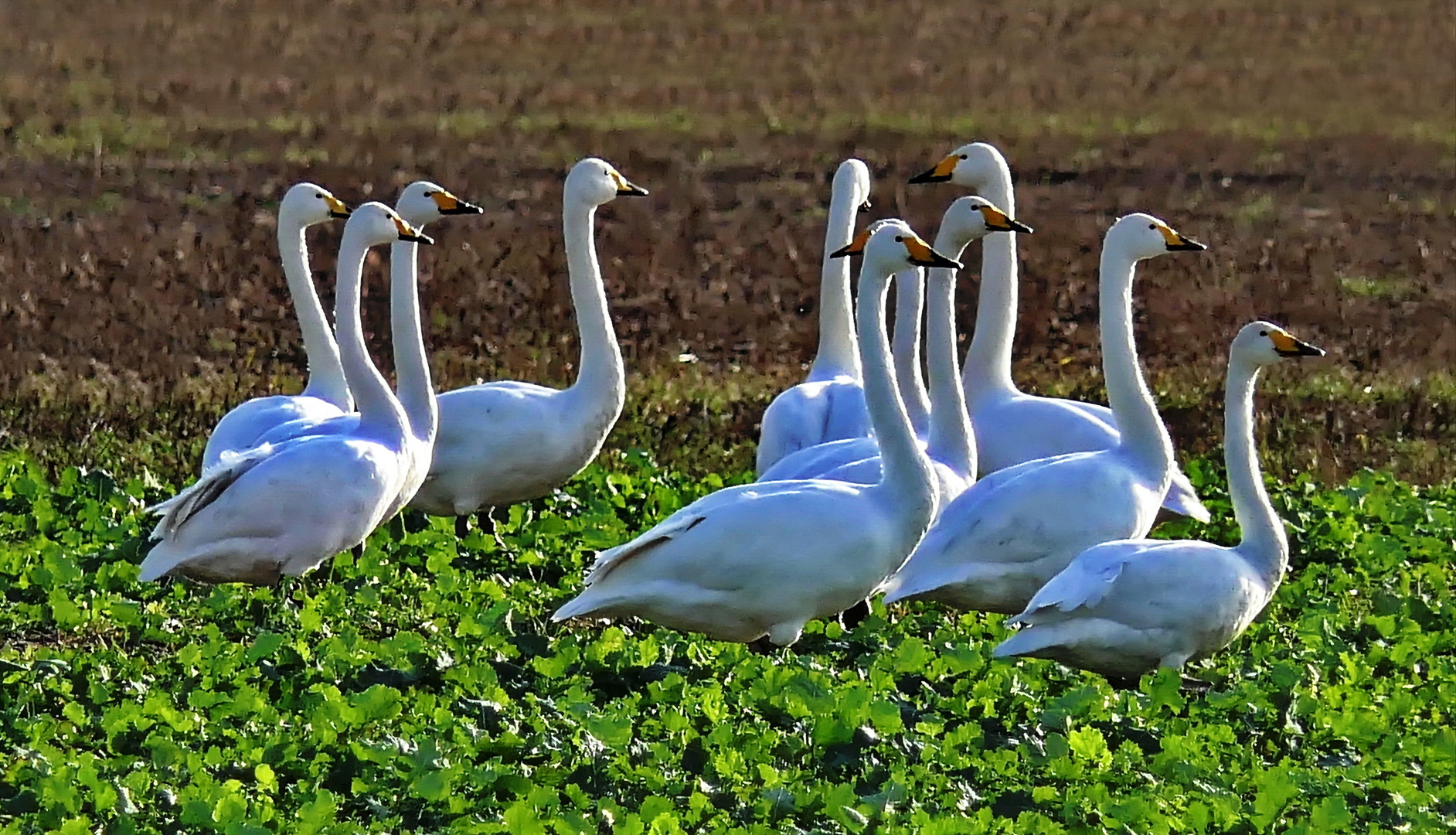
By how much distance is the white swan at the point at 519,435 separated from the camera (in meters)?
10.2

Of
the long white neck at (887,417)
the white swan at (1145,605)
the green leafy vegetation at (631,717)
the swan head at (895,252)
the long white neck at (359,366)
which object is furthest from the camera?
the long white neck at (359,366)

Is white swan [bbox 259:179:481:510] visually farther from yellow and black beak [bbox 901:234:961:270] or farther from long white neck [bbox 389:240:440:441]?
yellow and black beak [bbox 901:234:961:270]

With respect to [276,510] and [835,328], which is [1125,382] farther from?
[276,510]

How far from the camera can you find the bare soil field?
1487 cm

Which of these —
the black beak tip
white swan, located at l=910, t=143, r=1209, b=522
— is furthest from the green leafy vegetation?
the black beak tip

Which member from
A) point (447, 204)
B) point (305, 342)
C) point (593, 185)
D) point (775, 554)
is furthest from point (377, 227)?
point (775, 554)

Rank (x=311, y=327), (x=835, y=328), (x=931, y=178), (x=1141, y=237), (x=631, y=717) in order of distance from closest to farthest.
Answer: (x=631, y=717)
(x=1141, y=237)
(x=311, y=327)
(x=931, y=178)
(x=835, y=328)

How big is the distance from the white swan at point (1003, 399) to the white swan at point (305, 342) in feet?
8.79

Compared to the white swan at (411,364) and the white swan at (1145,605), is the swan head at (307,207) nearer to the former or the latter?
the white swan at (411,364)

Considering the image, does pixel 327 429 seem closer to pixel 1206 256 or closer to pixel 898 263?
pixel 898 263

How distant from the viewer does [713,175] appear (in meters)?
23.8

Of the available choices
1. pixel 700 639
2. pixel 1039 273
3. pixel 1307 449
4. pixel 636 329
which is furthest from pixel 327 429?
pixel 1039 273

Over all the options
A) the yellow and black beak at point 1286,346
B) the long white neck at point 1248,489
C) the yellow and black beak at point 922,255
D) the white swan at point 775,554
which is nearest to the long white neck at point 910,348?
the yellow and black beak at point 922,255

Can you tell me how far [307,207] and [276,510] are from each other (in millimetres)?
2157
